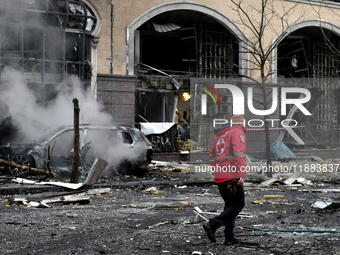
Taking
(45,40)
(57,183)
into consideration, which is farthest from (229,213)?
(45,40)

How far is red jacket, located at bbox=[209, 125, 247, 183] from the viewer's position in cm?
472

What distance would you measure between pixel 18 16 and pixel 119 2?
3.79m

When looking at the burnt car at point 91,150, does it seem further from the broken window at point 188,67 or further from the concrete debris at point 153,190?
the broken window at point 188,67

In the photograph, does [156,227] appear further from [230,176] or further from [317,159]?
[317,159]

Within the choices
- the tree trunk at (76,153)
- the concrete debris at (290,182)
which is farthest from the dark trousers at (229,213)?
the concrete debris at (290,182)

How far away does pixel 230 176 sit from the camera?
4.72m

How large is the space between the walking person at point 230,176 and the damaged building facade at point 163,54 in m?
7.35

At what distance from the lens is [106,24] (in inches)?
586

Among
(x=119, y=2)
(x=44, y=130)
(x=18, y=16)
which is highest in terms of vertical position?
(x=119, y=2)

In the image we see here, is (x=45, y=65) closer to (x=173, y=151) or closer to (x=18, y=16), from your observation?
(x=18, y=16)

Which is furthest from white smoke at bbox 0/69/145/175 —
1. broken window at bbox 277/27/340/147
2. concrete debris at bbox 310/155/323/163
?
broken window at bbox 277/27/340/147

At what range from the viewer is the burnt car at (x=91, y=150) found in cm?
1012

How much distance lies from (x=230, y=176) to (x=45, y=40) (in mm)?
10646

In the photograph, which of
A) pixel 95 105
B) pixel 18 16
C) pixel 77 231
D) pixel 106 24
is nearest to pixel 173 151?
pixel 95 105
